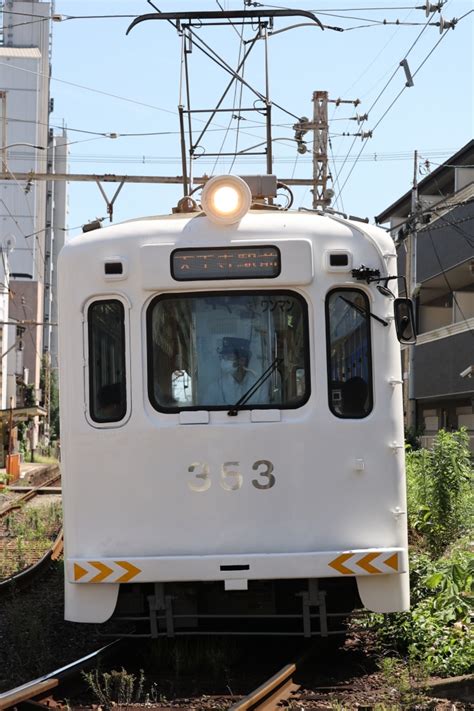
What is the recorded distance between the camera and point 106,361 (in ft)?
22.2

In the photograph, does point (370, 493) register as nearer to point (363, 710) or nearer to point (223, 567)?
point (223, 567)

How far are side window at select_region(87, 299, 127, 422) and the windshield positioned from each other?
7.8 inches

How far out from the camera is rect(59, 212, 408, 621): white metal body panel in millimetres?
6516

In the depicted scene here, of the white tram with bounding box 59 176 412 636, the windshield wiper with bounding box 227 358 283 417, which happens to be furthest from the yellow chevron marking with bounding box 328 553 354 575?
the windshield wiper with bounding box 227 358 283 417

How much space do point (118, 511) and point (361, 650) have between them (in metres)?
2.21

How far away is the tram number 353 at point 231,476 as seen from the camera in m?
6.55

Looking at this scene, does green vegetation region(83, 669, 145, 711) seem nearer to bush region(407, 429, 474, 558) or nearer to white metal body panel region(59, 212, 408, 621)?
white metal body panel region(59, 212, 408, 621)

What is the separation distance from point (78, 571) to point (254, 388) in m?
1.59

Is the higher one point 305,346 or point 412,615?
point 305,346

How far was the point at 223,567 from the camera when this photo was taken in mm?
6418

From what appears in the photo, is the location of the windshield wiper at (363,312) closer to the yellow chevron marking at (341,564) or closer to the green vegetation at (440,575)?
the yellow chevron marking at (341,564)

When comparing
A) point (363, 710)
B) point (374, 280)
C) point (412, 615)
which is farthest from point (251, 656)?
point (374, 280)

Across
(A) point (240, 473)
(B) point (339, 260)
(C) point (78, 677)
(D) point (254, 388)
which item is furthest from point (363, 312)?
(C) point (78, 677)

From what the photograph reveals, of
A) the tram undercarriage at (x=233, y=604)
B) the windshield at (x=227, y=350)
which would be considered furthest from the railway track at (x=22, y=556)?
the windshield at (x=227, y=350)
